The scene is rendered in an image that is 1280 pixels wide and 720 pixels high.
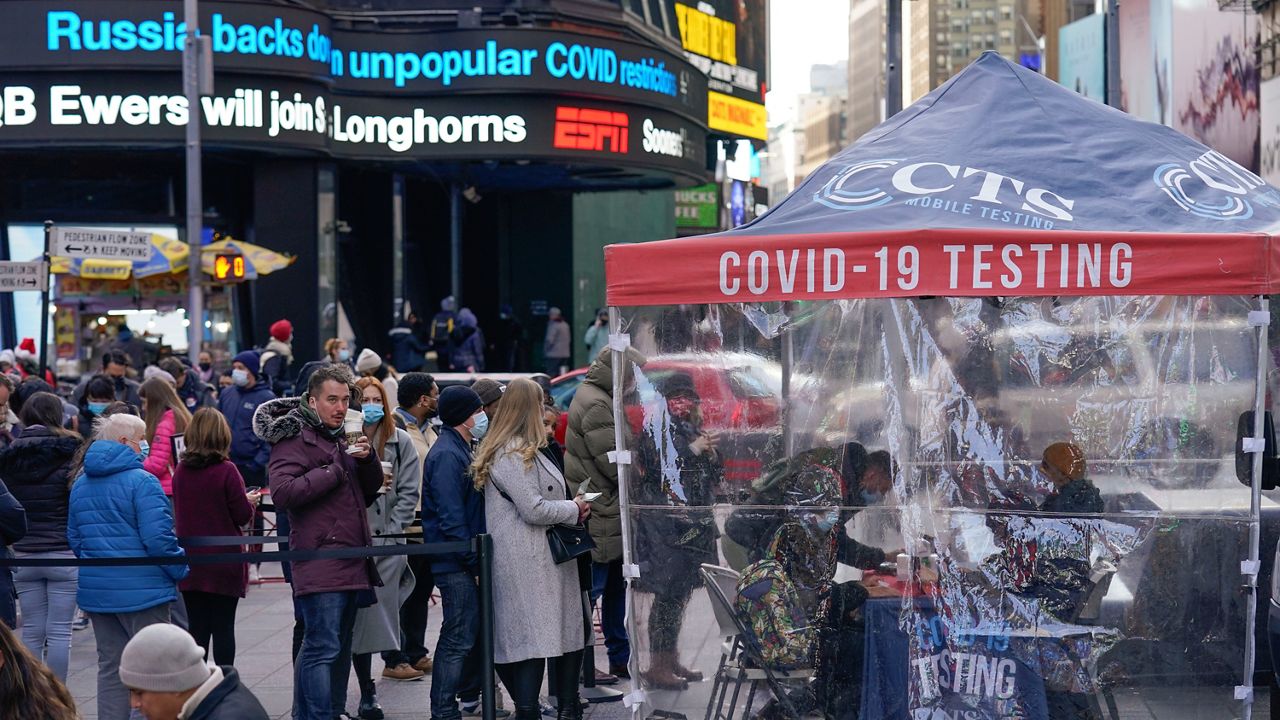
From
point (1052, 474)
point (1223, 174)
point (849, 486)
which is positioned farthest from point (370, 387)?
point (1223, 174)

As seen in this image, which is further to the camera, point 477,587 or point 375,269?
point 375,269

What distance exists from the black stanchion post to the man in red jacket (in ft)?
1.93

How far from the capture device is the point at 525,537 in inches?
309

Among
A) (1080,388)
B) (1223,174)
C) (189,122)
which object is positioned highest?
(189,122)

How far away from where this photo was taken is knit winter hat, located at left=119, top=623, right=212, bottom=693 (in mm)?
4688

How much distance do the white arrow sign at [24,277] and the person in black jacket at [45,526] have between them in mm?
6663

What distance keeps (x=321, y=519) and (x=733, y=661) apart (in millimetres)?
2148

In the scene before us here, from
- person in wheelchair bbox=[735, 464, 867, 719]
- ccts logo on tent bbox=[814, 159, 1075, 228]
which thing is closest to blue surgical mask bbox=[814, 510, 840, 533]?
person in wheelchair bbox=[735, 464, 867, 719]

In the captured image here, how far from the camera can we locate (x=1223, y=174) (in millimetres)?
8430

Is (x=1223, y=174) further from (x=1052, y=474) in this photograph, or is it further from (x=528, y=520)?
(x=528, y=520)

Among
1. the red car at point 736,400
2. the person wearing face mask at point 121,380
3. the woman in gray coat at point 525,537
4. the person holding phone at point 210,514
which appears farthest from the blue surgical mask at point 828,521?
the person wearing face mask at point 121,380

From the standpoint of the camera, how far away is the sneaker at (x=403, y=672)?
9688mm

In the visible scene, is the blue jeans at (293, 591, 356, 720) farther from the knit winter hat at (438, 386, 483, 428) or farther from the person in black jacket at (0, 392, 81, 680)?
the person in black jacket at (0, 392, 81, 680)

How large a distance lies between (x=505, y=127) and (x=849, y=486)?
20653 millimetres
